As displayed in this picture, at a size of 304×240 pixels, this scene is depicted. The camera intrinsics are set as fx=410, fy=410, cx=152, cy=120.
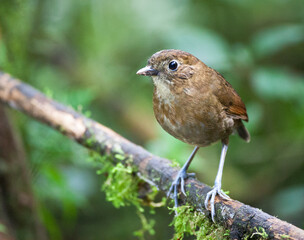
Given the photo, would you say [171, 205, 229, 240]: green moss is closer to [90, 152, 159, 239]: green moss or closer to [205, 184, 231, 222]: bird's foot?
[205, 184, 231, 222]: bird's foot

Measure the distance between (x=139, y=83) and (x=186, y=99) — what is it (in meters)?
3.51

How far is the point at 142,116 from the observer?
598cm

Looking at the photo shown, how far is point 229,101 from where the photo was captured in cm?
298

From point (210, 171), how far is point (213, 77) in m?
2.34

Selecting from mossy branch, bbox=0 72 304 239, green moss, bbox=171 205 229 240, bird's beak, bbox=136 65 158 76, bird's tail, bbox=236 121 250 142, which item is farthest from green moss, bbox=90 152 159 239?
bird's tail, bbox=236 121 250 142

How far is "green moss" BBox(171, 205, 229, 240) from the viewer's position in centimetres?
222

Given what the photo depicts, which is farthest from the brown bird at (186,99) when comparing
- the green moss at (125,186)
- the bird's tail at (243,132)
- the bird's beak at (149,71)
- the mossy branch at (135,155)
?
the bird's tail at (243,132)

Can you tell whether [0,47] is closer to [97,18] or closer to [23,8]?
[23,8]

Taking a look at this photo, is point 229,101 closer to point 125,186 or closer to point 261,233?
point 125,186

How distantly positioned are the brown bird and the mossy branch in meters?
0.15

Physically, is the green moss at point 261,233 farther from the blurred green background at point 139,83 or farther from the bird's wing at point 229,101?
the blurred green background at point 139,83

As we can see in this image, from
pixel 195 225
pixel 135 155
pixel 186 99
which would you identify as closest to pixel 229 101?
pixel 186 99

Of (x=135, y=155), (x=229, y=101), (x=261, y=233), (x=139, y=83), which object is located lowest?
(x=261, y=233)

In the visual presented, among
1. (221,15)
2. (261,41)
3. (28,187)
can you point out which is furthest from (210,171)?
(221,15)
